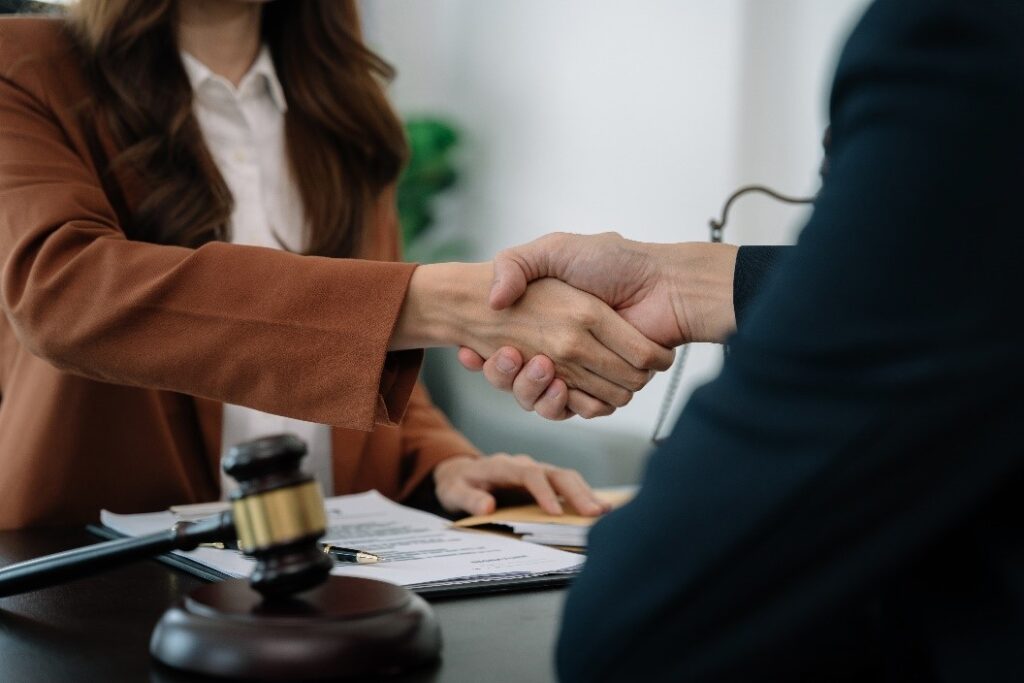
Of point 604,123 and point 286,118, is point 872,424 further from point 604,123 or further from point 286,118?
point 604,123

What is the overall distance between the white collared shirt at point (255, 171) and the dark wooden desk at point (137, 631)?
68 cm

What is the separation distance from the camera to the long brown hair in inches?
63.3

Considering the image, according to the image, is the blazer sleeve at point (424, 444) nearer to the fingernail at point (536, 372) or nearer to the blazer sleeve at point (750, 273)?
the fingernail at point (536, 372)

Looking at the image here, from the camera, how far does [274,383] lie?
1.30m

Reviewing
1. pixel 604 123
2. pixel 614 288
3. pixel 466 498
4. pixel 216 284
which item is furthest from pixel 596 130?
pixel 216 284

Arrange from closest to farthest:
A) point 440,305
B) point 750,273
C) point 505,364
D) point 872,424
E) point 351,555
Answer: point 872,424, point 351,555, point 750,273, point 440,305, point 505,364

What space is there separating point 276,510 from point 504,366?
2.39 feet

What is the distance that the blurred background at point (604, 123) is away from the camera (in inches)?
130

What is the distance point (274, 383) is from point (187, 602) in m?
0.54

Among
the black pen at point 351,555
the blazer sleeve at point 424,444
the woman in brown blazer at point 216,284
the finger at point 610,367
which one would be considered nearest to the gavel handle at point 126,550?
the black pen at point 351,555

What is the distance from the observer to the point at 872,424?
1.82 ft

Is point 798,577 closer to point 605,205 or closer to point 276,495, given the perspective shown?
point 276,495

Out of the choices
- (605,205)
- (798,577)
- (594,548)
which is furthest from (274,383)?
(605,205)

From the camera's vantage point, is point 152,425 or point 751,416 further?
point 152,425
